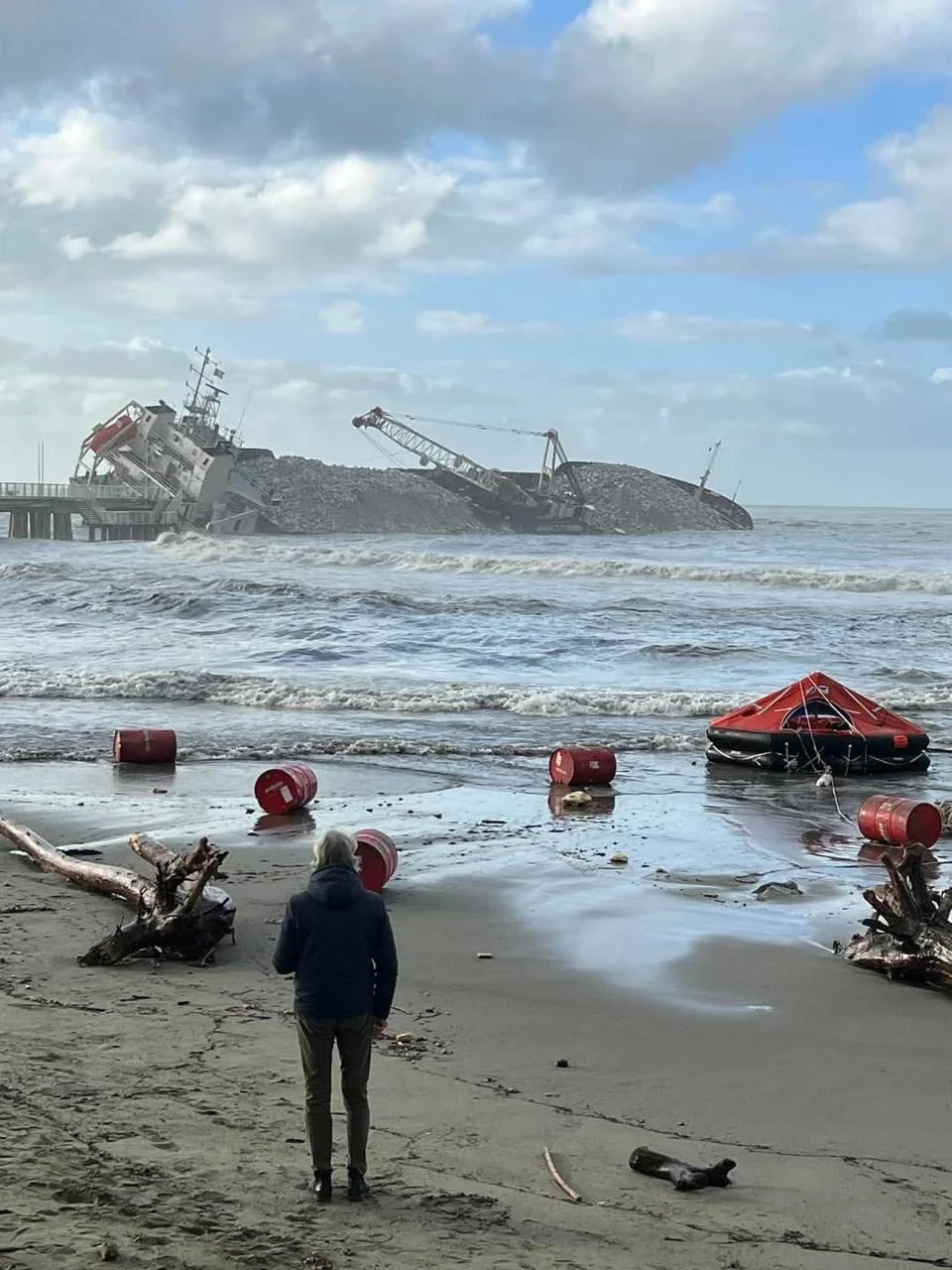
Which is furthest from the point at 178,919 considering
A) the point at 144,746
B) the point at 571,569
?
the point at 571,569

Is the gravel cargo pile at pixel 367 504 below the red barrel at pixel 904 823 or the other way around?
the other way around

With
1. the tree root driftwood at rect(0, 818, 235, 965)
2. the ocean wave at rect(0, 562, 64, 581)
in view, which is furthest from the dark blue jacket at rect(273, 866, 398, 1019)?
the ocean wave at rect(0, 562, 64, 581)

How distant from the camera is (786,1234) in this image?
479 centimetres

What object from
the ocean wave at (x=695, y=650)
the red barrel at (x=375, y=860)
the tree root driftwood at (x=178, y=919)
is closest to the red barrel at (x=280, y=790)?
the red barrel at (x=375, y=860)

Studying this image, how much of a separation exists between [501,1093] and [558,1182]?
1.00m

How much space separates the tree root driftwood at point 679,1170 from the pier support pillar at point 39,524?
74762mm

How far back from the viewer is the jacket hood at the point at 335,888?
5.16 meters

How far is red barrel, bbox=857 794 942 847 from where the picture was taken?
11984 millimetres

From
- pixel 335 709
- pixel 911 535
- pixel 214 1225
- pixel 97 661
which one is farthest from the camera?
pixel 911 535

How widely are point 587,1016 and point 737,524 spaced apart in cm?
10883

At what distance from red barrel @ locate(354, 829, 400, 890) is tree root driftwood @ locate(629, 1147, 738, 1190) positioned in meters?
4.46

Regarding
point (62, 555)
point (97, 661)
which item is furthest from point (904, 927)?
point (62, 555)

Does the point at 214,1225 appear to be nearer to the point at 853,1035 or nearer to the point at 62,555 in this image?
the point at 853,1035

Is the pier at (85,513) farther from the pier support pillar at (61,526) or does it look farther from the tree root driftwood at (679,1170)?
the tree root driftwood at (679,1170)
